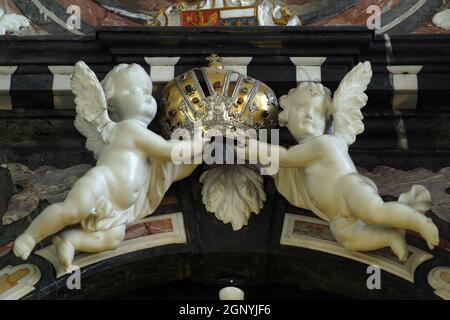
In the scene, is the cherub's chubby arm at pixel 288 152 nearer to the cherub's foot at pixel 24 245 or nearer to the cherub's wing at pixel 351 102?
the cherub's wing at pixel 351 102

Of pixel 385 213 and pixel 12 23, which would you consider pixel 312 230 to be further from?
pixel 12 23

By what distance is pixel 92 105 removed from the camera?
425 cm

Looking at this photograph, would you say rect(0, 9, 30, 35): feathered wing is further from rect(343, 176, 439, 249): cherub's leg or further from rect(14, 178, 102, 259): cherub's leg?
rect(343, 176, 439, 249): cherub's leg

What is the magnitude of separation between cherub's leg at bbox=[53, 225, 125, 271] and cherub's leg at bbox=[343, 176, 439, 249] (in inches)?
35.0

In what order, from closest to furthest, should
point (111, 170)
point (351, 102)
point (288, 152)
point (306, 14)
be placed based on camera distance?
point (111, 170)
point (288, 152)
point (351, 102)
point (306, 14)

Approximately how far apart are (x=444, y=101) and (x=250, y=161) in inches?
38.9

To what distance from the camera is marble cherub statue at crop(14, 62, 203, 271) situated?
3.93 m

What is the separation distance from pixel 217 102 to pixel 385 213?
33.9 inches

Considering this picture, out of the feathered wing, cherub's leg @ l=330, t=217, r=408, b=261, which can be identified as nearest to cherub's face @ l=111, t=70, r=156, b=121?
cherub's leg @ l=330, t=217, r=408, b=261

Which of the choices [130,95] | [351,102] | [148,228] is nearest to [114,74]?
[130,95]

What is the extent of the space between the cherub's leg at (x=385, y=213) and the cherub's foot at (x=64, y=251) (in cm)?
104

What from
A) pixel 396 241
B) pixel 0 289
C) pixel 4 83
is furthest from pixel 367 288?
pixel 4 83

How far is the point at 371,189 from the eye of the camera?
397 centimetres
